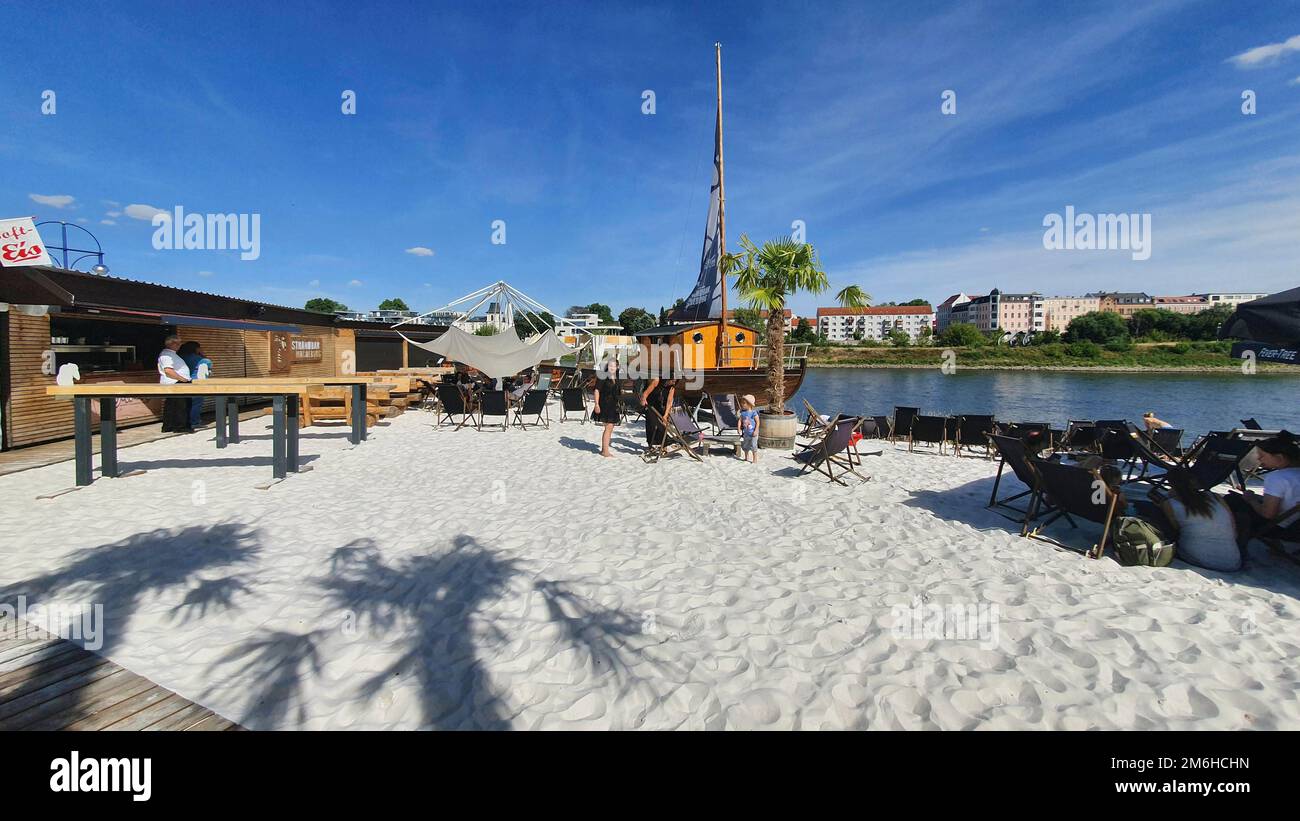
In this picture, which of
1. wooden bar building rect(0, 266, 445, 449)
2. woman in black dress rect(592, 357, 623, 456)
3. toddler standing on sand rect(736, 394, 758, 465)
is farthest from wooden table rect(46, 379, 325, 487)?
toddler standing on sand rect(736, 394, 758, 465)

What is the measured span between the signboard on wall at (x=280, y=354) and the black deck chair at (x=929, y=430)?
16307 mm

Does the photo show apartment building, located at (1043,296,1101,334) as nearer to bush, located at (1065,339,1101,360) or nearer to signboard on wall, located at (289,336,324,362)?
bush, located at (1065,339,1101,360)

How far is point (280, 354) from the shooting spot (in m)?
15.4

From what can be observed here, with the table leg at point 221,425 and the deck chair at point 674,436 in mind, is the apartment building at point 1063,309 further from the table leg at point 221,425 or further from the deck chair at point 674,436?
the table leg at point 221,425

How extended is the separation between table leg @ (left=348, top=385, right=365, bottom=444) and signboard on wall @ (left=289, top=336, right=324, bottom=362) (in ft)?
27.2

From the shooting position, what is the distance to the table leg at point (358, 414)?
962cm

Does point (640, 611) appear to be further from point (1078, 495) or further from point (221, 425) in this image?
point (221, 425)

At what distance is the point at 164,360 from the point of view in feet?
23.6

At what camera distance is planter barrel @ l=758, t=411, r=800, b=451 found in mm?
9586

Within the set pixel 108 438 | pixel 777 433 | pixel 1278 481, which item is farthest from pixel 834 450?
pixel 108 438
